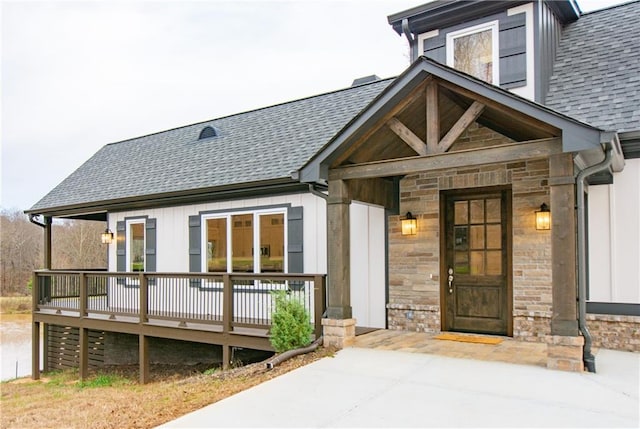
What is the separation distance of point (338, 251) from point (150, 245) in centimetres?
616

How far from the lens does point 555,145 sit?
17.0 feet

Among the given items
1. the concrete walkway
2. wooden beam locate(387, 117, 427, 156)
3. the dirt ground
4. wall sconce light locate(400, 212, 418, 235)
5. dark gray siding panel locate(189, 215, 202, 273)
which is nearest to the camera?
the concrete walkway

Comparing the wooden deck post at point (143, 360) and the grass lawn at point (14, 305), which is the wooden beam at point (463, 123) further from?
the grass lawn at point (14, 305)

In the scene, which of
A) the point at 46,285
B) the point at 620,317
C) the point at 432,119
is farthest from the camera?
the point at 46,285

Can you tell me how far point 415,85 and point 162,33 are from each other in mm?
14279

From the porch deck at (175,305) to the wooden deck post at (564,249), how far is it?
311cm

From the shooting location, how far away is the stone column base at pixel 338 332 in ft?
21.5

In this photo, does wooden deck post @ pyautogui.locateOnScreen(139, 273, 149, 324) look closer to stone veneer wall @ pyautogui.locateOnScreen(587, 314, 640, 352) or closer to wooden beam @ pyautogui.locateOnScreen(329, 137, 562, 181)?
wooden beam @ pyautogui.locateOnScreen(329, 137, 562, 181)

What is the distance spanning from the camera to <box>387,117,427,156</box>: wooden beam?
5.88 m

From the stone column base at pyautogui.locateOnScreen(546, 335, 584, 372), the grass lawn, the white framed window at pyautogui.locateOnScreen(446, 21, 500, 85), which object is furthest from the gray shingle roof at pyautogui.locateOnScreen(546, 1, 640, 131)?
the grass lawn

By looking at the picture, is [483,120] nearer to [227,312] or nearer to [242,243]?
[227,312]

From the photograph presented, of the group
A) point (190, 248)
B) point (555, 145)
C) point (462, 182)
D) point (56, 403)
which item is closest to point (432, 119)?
point (555, 145)

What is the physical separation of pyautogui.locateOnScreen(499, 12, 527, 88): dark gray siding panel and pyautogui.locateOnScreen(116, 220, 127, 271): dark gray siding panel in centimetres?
912

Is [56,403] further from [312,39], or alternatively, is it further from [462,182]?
[312,39]
